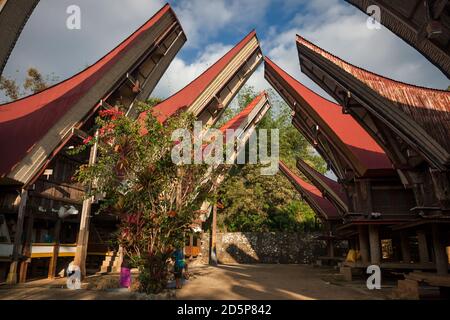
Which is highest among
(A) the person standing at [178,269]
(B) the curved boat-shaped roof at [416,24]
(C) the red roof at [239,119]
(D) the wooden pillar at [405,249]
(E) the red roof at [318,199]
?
(C) the red roof at [239,119]

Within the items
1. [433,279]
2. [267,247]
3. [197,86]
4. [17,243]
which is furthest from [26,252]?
[267,247]

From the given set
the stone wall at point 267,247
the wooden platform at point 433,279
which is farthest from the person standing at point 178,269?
the stone wall at point 267,247

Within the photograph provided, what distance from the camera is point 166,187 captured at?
28.4 ft

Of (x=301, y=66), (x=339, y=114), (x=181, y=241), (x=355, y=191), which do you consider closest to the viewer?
(x=181, y=241)

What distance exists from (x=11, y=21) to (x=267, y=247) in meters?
22.4

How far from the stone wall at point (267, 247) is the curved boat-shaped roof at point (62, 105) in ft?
48.6

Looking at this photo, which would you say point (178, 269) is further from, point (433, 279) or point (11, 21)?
point (11, 21)

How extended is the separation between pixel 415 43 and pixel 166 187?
6439 mm

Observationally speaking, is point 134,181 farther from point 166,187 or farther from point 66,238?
point 66,238

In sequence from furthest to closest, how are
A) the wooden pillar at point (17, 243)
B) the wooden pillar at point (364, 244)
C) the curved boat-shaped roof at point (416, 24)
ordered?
the wooden pillar at point (364, 244)
the wooden pillar at point (17, 243)
the curved boat-shaped roof at point (416, 24)

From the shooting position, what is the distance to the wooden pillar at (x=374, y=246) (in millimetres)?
11578

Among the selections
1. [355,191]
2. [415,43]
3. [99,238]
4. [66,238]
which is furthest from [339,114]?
[66,238]

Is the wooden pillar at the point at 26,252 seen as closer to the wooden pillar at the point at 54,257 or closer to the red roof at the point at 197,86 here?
the wooden pillar at the point at 54,257
